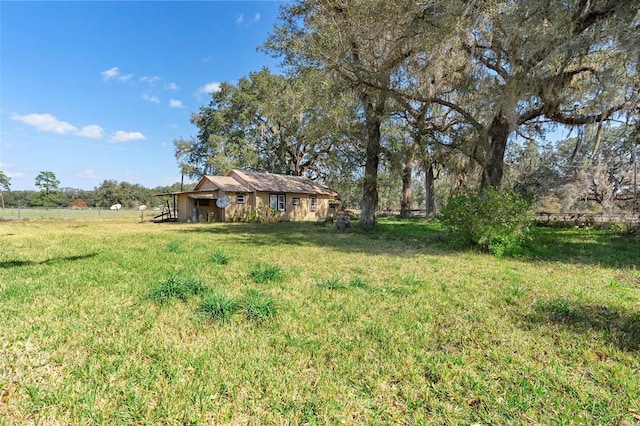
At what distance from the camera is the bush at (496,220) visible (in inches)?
292

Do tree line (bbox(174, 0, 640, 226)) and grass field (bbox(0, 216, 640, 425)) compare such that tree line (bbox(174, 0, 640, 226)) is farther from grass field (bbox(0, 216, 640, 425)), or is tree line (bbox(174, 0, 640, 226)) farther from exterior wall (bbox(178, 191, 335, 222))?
exterior wall (bbox(178, 191, 335, 222))

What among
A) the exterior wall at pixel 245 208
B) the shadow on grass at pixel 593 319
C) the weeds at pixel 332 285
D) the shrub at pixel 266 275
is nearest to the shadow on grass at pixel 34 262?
the shrub at pixel 266 275

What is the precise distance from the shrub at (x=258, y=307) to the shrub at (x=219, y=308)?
4.9 inches

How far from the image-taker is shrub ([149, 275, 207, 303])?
3.87m

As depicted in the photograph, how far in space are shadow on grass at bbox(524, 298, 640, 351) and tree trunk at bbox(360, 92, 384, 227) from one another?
30.6 ft

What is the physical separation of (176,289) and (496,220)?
23.3 ft

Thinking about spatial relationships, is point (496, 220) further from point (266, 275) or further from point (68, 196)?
point (68, 196)

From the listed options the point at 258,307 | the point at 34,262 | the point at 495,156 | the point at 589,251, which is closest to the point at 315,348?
the point at 258,307

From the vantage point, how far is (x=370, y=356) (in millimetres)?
2611

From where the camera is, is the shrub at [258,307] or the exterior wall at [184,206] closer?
the shrub at [258,307]

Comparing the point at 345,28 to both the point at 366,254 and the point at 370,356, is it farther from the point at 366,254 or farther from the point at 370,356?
the point at 370,356

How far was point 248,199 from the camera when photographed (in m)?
20.4

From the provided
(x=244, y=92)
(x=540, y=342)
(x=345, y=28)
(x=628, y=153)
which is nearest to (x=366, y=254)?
(x=540, y=342)

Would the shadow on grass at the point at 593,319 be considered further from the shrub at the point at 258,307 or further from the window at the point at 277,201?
the window at the point at 277,201
